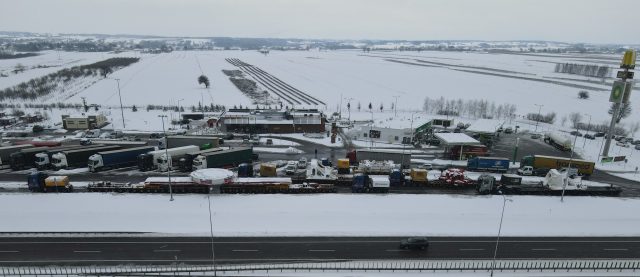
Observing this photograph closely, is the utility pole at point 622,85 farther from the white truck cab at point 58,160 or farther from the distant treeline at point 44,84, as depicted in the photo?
the distant treeline at point 44,84

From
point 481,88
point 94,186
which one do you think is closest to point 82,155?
point 94,186

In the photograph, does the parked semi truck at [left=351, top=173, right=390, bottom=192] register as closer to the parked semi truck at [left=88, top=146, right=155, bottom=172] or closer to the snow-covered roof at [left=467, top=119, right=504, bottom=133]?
the snow-covered roof at [left=467, top=119, right=504, bottom=133]

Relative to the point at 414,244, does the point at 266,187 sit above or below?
above

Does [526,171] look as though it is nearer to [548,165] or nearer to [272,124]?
[548,165]

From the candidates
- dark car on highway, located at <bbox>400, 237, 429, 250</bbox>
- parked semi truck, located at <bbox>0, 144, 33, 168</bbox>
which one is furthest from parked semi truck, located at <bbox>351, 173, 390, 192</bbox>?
parked semi truck, located at <bbox>0, 144, 33, 168</bbox>

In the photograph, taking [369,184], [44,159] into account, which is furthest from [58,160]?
[369,184]

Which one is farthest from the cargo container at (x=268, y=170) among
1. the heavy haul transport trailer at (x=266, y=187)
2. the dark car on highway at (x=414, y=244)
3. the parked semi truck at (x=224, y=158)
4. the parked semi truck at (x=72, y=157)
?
the parked semi truck at (x=72, y=157)
